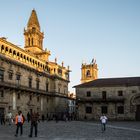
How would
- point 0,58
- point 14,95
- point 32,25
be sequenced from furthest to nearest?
1. point 32,25
2. point 14,95
3. point 0,58

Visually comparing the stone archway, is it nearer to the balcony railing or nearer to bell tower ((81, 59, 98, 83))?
the balcony railing

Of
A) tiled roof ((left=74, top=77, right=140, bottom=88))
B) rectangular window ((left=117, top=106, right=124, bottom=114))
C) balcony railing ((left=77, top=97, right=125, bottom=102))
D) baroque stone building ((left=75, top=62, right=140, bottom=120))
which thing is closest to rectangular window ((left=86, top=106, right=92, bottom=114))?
baroque stone building ((left=75, top=62, right=140, bottom=120))

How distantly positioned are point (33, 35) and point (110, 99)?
2292 cm

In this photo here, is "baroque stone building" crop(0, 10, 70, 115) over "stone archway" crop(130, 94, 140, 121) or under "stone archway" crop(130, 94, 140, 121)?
over

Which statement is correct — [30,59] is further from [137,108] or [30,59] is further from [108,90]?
[137,108]

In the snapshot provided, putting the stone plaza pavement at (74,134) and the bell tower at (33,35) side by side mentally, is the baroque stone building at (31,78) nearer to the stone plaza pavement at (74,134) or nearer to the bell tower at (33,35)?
the bell tower at (33,35)

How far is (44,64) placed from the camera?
55125 millimetres

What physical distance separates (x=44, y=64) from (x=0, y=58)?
16645 mm

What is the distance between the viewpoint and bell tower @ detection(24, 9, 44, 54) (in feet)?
201

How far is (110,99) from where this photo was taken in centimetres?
5172

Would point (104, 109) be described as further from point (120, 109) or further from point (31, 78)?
point (31, 78)

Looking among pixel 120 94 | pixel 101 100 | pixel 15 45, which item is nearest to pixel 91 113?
pixel 101 100

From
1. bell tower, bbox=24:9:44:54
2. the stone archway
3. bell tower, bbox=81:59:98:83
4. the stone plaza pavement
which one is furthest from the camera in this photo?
bell tower, bbox=81:59:98:83

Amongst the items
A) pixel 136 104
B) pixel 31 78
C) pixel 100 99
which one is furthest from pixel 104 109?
pixel 31 78
